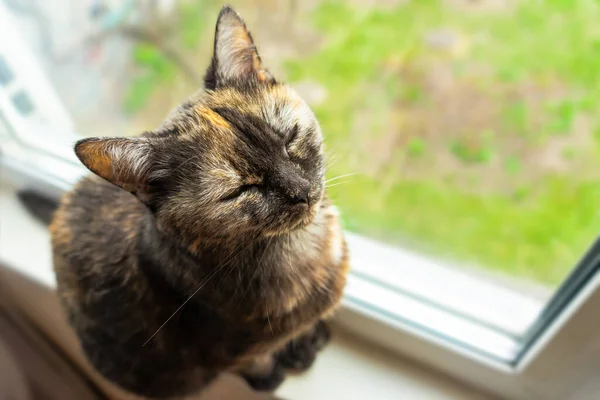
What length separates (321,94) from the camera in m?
1.17

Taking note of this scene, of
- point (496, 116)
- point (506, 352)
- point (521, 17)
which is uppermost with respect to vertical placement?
point (521, 17)

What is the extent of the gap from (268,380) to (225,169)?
44cm

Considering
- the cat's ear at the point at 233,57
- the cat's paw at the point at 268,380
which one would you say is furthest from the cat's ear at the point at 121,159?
the cat's paw at the point at 268,380

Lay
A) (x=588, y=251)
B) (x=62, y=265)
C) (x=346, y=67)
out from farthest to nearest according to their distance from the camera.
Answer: (x=346, y=67), (x=62, y=265), (x=588, y=251)

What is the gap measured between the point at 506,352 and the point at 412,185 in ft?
1.34

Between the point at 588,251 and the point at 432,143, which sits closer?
the point at 588,251

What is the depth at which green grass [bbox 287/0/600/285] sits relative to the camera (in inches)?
38.6

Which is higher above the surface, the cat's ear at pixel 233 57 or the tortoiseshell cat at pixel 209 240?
the cat's ear at pixel 233 57

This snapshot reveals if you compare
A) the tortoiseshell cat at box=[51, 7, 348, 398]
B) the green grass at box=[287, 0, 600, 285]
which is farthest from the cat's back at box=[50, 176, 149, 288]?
the green grass at box=[287, 0, 600, 285]

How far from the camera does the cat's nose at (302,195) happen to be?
0.56m

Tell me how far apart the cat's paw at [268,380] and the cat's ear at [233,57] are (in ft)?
1.58

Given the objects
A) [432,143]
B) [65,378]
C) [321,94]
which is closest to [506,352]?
[432,143]

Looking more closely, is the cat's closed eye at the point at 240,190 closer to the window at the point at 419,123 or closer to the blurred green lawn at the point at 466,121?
the window at the point at 419,123

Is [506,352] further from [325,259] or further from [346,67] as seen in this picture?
[346,67]
